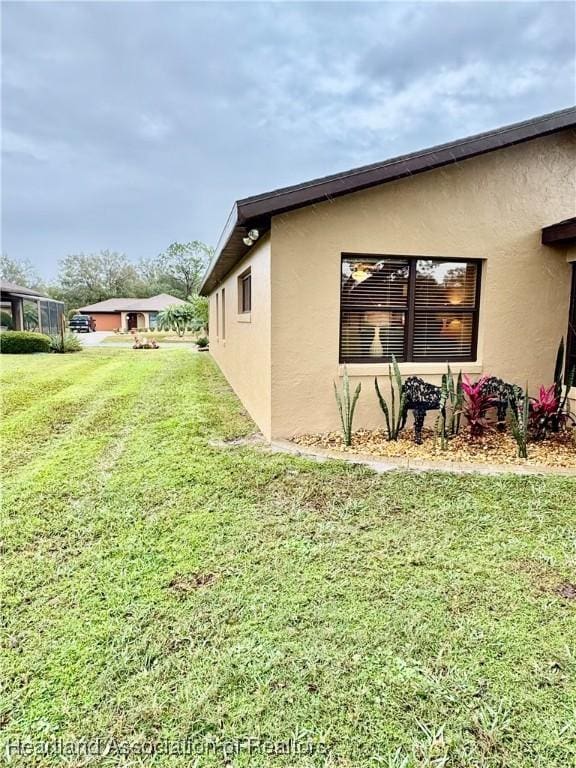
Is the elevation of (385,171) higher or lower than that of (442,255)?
higher

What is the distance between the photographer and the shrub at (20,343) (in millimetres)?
19562

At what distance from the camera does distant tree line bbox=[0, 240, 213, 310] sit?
211ft

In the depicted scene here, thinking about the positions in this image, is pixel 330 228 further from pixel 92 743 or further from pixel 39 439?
pixel 92 743

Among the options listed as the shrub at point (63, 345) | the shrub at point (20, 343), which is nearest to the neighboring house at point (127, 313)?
the shrub at point (63, 345)

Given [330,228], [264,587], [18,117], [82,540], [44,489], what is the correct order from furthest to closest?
[18,117]
[330,228]
[44,489]
[82,540]
[264,587]

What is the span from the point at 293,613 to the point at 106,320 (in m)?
57.4

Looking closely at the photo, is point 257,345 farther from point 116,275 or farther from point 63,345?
point 116,275

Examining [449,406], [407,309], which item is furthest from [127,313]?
[449,406]

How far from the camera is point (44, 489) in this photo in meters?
4.76

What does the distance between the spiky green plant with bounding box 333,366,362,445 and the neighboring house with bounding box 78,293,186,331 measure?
4760cm

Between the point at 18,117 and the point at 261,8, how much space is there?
16.1 meters

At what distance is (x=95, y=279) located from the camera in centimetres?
6756

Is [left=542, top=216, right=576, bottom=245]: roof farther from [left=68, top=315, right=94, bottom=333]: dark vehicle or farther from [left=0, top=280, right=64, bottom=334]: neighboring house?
[left=68, top=315, right=94, bottom=333]: dark vehicle

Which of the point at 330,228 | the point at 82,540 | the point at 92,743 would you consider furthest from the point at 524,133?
the point at 92,743
